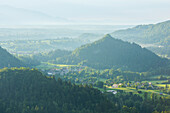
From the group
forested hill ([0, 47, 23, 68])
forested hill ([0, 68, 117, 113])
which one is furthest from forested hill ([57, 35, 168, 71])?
forested hill ([0, 68, 117, 113])

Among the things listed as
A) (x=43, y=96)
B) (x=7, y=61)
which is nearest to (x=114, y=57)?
(x=7, y=61)

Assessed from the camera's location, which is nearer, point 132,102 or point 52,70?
point 132,102

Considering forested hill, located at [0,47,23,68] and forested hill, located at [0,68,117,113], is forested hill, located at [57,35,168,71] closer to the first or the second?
forested hill, located at [0,47,23,68]

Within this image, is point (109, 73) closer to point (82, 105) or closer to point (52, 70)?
point (52, 70)

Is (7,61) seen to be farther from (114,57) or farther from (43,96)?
(114,57)

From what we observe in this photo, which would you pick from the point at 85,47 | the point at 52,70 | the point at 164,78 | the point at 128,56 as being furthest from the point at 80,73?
the point at 85,47
